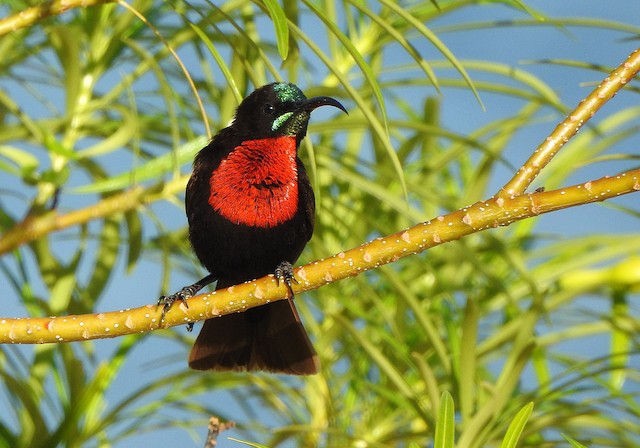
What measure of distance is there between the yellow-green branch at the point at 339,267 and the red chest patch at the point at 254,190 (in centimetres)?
40

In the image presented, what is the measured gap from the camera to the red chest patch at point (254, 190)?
1.71 m

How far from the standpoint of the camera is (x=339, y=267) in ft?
4.04

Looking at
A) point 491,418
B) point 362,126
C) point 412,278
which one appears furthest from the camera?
point 412,278

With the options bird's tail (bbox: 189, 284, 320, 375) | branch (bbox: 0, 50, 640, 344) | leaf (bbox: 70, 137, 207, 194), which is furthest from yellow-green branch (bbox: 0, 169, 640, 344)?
leaf (bbox: 70, 137, 207, 194)

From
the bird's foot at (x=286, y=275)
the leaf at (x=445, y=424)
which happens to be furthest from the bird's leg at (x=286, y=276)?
the leaf at (x=445, y=424)

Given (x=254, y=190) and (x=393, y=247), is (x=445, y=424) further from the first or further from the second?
(x=254, y=190)

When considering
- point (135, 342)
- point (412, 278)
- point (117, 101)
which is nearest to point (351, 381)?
point (412, 278)

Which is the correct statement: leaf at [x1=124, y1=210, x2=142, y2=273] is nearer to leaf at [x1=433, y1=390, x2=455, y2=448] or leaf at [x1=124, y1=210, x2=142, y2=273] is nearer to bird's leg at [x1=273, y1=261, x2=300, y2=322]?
bird's leg at [x1=273, y1=261, x2=300, y2=322]

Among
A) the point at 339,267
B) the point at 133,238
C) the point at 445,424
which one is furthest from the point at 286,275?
the point at 133,238

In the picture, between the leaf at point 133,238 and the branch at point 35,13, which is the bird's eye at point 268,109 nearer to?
the branch at point 35,13

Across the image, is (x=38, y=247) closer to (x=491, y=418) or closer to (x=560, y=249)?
(x=491, y=418)

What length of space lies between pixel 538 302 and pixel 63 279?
1.17 m

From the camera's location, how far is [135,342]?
2.39 meters

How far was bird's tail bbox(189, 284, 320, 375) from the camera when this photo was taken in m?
1.83
